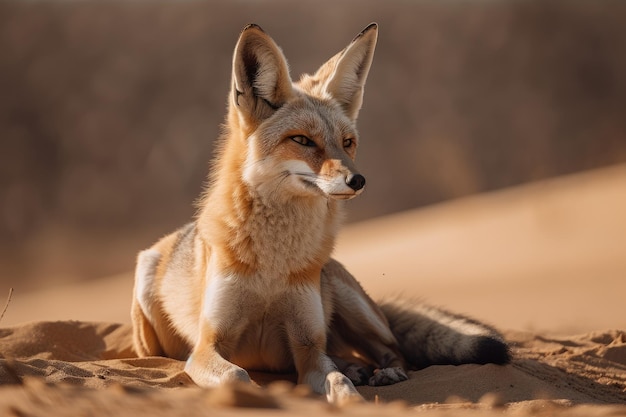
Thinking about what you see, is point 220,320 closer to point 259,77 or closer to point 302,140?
point 302,140

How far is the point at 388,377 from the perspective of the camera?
233 inches

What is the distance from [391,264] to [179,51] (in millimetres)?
25895

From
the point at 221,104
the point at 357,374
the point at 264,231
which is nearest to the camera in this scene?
the point at 264,231

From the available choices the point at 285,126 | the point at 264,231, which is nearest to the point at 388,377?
the point at 264,231

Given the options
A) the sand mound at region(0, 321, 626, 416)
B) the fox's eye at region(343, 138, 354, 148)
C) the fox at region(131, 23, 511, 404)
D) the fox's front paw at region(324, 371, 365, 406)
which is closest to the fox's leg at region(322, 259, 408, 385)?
the fox at region(131, 23, 511, 404)

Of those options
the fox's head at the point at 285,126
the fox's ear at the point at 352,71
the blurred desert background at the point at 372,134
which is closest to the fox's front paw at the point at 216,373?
the fox's head at the point at 285,126

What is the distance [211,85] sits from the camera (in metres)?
37.4

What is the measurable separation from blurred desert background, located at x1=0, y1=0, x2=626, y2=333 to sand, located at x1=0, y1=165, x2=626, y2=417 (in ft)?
0.49

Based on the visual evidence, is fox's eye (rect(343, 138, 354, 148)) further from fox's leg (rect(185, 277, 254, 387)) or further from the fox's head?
fox's leg (rect(185, 277, 254, 387))

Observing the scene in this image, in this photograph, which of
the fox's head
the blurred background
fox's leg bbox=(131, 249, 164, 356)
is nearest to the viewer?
the fox's head

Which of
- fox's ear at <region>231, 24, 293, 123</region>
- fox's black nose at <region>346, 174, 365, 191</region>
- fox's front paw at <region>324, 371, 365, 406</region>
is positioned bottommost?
fox's front paw at <region>324, 371, 365, 406</region>

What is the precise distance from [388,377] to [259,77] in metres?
2.63

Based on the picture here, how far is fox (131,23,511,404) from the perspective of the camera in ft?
18.4

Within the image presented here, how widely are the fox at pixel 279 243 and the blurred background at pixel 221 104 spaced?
58.5 feet
